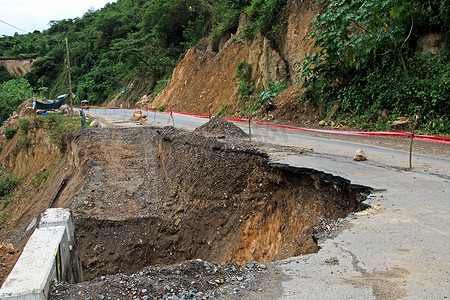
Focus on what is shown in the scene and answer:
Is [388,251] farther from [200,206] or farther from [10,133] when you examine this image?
[10,133]

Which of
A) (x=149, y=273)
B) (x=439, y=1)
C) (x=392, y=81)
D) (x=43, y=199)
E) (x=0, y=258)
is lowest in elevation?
(x=43, y=199)

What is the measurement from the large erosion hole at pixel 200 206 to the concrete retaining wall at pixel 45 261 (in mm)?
3984

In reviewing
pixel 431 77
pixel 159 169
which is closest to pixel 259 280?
pixel 159 169

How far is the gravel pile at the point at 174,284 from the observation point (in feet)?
11.6

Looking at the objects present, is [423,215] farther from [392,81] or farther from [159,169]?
[159,169]

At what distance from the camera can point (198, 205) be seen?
10750 millimetres

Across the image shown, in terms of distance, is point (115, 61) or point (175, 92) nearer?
point (175, 92)

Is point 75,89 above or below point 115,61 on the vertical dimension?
below

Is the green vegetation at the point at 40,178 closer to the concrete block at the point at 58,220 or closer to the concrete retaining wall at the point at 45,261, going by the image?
the concrete block at the point at 58,220

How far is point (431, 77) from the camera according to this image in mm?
12547

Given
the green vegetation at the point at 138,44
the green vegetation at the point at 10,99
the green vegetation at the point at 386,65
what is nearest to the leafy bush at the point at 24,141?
the green vegetation at the point at 138,44

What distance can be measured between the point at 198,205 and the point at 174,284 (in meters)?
7.03

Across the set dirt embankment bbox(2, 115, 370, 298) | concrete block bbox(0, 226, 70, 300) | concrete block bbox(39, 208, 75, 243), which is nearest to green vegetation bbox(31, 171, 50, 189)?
dirt embankment bbox(2, 115, 370, 298)

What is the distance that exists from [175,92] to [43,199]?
19.4m
